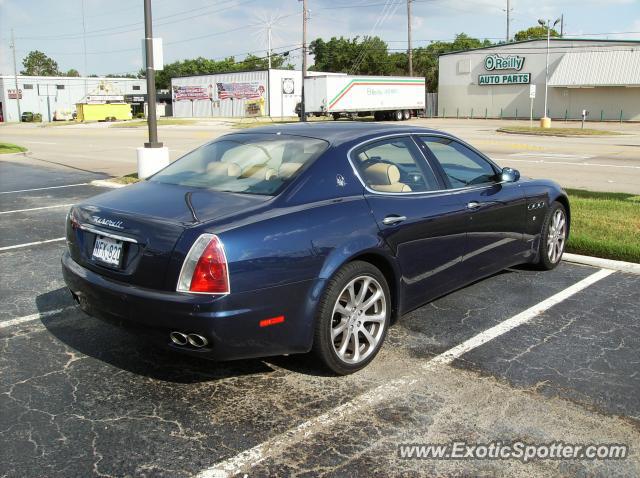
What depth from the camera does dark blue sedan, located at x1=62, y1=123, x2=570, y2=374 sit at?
137 inches

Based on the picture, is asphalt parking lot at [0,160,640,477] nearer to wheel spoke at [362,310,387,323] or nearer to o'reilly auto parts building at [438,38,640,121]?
wheel spoke at [362,310,387,323]

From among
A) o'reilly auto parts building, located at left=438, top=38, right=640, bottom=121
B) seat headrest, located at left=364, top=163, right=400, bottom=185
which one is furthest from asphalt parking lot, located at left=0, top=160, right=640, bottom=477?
o'reilly auto parts building, located at left=438, top=38, right=640, bottom=121

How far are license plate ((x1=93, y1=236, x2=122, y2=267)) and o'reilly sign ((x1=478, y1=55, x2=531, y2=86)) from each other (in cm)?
5449

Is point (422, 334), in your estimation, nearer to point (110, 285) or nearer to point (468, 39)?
point (110, 285)

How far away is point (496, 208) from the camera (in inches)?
209

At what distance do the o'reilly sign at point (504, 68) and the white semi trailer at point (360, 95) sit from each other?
755 centimetres

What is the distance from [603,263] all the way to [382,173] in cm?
339

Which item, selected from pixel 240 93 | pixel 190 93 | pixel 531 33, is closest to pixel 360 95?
pixel 240 93

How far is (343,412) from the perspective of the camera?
358cm

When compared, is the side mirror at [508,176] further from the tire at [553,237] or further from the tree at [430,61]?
the tree at [430,61]

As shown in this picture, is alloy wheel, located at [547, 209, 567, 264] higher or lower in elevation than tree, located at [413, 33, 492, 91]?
lower

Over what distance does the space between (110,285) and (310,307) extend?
3.90 feet

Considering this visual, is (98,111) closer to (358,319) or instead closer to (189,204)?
(189,204)

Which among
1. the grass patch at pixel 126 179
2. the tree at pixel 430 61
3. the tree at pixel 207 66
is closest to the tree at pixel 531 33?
the tree at pixel 430 61
